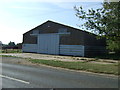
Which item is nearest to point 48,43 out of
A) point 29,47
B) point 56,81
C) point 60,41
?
point 60,41

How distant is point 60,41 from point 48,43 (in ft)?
→ 9.37

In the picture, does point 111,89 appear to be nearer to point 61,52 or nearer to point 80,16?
point 80,16

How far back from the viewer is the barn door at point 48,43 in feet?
117

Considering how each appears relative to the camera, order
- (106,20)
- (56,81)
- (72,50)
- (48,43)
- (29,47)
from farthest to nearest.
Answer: (29,47) < (48,43) < (72,50) < (106,20) < (56,81)

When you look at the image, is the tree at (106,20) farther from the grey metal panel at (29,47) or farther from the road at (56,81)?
the grey metal panel at (29,47)

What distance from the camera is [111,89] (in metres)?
7.74

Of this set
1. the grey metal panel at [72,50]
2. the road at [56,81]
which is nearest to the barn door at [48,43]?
the grey metal panel at [72,50]

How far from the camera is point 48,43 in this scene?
121ft

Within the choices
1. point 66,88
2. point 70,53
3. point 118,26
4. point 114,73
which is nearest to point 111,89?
point 66,88

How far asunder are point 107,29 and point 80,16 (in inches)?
126

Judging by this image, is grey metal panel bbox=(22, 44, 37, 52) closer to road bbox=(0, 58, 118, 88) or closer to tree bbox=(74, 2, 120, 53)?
tree bbox=(74, 2, 120, 53)

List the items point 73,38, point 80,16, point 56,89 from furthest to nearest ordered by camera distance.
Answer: point 73,38 < point 80,16 < point 56,89

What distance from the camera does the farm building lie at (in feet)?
107

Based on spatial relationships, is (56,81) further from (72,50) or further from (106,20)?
(72,50)
